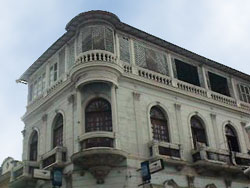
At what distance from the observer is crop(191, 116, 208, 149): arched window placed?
74.9ft

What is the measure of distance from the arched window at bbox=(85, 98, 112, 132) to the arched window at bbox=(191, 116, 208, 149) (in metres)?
6.10

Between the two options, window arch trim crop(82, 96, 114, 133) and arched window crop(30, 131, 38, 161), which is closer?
window arch trim crop(82, 96, 114, 133)

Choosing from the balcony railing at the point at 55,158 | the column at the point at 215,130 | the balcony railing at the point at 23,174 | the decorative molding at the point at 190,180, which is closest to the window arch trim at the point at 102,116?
the balcony railing at the point at 55,158

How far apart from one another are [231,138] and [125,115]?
878cm

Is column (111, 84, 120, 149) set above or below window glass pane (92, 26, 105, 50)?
below

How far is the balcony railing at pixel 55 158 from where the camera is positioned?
19.1 m

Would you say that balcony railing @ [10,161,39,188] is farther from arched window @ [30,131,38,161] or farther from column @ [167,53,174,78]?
column @ [167,53,174,78]

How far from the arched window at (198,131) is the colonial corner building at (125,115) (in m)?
0.06

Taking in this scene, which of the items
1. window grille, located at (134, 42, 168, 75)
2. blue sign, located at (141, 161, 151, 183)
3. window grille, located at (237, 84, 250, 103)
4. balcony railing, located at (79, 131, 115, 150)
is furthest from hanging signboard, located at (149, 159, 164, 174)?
window grille, located at (237, 84, 250, 103)

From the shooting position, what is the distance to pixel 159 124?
70.6 feet

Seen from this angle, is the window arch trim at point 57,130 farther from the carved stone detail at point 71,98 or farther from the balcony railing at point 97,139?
the balcony railing at point 97,139

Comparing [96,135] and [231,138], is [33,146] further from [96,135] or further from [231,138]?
[231,138]

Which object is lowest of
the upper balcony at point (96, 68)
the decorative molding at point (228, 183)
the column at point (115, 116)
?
the decorative molding at point (228, 183)

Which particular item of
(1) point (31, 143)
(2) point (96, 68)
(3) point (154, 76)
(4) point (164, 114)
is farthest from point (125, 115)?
(1) point (31, 143)
